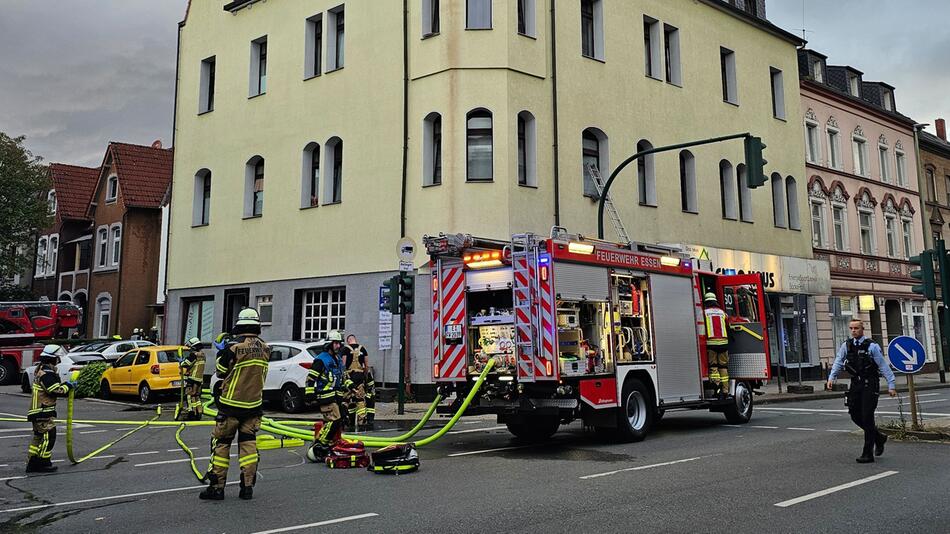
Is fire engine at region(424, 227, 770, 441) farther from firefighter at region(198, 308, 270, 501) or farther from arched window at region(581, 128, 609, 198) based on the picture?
arched window at region(581, 128, 609, 198)

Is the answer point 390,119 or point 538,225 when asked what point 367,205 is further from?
point 538,225

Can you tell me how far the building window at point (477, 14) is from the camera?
20.2m

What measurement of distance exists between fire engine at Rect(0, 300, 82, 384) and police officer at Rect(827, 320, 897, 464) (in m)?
27.5

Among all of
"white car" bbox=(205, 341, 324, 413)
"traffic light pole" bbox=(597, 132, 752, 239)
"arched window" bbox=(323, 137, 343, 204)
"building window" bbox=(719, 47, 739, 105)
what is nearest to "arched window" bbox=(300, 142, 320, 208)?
"arched window" bbox=(323, 137, 343, 204)

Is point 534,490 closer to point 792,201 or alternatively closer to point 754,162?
point 754,162

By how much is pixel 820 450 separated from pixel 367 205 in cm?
1375

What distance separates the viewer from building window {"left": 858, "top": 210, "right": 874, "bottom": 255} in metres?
33.8

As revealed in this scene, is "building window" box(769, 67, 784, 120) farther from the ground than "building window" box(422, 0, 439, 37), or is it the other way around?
"building window" box(769, 67, 784, 120)

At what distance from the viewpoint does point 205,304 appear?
2558cm

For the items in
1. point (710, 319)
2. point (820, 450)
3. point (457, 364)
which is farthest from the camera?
point (710, 319)

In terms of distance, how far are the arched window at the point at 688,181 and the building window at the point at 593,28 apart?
4.84 m

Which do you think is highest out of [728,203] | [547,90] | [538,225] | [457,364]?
[547,90]

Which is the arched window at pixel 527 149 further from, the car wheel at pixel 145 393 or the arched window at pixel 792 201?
the arched window at pixel 792 201

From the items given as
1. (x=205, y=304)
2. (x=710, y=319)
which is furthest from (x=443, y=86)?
(x=205, y=304)
